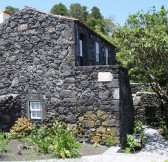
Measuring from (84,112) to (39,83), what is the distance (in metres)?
2.38

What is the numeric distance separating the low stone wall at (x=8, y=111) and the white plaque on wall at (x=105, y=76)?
12.6 feet

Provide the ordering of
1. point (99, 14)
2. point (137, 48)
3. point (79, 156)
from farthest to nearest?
point (99, 14) → point (137, 48) → point (79, 156)

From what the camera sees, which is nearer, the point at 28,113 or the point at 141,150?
the point at 141,150

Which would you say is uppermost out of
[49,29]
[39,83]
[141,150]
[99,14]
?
[99,14]

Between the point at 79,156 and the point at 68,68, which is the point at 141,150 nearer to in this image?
the point at 79,156

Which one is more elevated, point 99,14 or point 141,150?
point 99,14

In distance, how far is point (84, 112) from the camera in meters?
12.5

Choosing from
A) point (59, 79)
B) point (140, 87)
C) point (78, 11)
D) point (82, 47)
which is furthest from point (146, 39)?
point (78, 11)

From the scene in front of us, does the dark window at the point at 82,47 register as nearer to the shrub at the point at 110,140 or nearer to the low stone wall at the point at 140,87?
the shrub at the point at 110,140

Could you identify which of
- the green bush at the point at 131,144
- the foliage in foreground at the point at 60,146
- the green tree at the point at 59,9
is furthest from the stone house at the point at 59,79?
the green tree at the point at 59,9

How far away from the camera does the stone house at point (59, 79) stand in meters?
12.1

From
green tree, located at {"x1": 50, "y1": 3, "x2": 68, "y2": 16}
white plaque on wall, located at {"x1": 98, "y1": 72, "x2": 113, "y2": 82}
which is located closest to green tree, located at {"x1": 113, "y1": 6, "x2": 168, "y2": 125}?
white plaque on wall, located at {"x1": 98, "y1": 72, "x2": 113, "y2": 82}

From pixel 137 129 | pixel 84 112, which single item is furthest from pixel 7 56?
pixel 137 129

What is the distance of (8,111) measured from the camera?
1324cm
